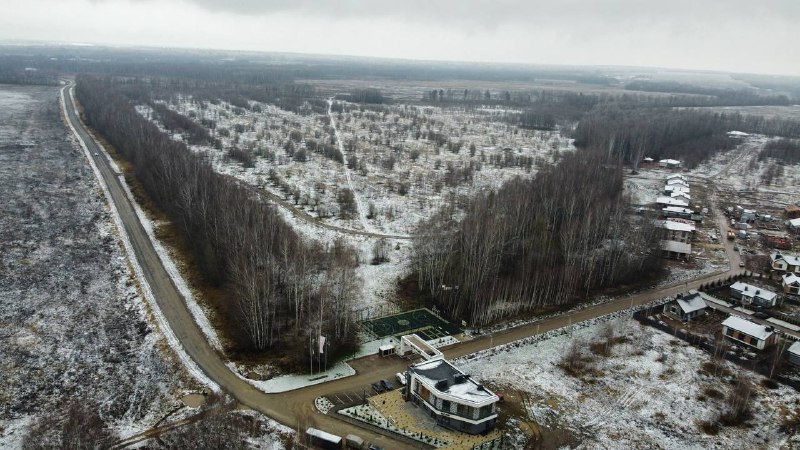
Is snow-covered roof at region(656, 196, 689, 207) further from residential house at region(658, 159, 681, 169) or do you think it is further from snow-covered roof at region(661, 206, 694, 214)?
residential house at region(658, 159, 681, 169)

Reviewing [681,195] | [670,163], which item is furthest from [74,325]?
[670,163]

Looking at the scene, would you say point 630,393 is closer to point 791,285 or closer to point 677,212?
point 791,285

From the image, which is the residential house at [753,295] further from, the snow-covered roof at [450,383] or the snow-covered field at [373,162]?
the snow-covered roof at [450,383]

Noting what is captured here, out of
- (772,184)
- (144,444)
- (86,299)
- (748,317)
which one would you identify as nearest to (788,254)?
(748,317)

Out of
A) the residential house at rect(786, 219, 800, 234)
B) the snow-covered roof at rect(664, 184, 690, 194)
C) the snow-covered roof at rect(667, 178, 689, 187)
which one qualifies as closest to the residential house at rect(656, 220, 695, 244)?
the residential house at rect(786, 219, 800, 234)

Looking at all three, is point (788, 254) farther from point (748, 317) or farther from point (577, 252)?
point (577, 252)
